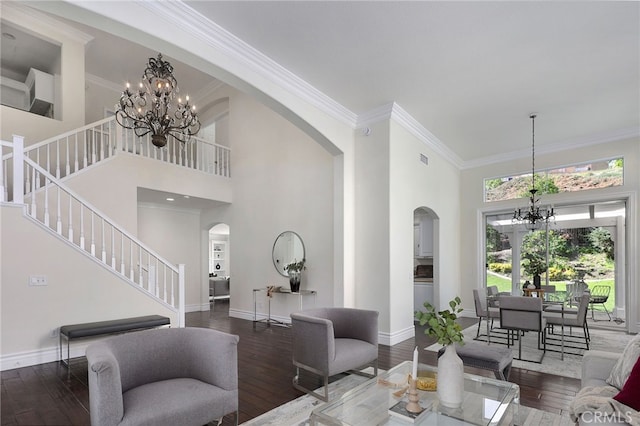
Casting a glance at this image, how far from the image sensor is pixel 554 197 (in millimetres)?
6941

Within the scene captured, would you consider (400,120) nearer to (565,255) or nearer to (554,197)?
(554,197)

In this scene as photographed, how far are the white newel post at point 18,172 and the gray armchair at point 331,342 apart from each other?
395 centimetres

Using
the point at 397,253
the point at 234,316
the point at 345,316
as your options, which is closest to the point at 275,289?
the point at 234,316

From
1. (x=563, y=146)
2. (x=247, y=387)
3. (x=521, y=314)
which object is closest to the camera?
(x=247, y=387)

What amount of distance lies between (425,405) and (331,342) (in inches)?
41.7

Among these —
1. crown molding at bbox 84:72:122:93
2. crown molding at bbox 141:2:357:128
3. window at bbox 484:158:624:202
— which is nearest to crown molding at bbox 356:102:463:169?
crown molding at bbox 141:2:357:128

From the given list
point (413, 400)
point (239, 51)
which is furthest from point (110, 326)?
point (413, 400)

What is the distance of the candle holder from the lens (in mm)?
2258

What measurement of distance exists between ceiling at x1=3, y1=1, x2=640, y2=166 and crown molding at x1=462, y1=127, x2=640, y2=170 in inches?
1.7

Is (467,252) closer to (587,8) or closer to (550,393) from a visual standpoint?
(550,393)

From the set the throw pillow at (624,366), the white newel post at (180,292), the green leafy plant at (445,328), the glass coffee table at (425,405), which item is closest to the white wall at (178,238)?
the white newel post at (180,292)

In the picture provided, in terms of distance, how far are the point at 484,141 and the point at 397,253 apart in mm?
3356

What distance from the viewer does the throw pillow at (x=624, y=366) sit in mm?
2236

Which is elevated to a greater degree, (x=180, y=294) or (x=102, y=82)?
(x=102, y=82)
